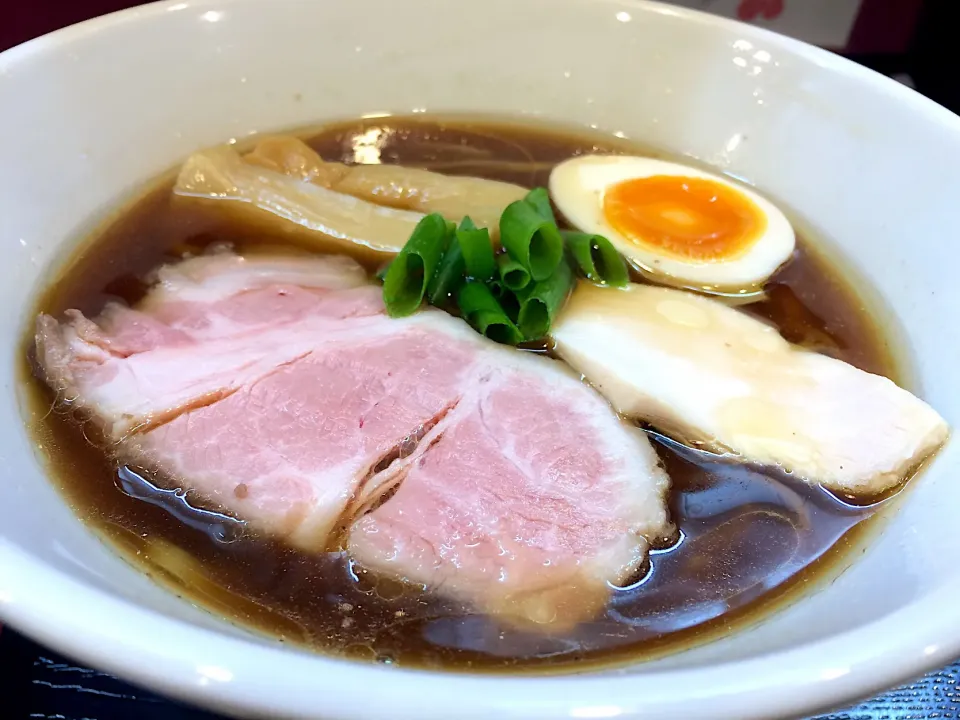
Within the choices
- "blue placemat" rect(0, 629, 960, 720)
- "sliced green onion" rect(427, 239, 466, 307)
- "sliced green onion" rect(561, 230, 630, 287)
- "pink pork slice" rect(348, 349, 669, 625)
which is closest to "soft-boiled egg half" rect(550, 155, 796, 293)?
"sliced green onion" rect(561, 230, 630, 287)

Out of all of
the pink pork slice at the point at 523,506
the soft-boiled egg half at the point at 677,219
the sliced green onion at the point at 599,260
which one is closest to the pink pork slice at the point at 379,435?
the pink pork slice at the point at 523,506

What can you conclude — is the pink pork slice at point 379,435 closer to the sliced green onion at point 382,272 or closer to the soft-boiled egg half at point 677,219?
the sliced green onion at point 382,272

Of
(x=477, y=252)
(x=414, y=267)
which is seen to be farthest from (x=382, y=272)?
(x=477, y=252)

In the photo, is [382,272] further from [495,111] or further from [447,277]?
[495,111]

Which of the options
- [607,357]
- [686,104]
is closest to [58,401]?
[607,357]

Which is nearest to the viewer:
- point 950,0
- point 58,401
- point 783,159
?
point 58,401

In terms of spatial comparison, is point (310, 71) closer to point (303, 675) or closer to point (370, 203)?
point (370, 203)

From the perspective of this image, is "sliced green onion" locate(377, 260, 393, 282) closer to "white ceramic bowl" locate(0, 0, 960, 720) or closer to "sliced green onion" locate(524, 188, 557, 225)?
"sliced green onion" locate(524, 188, 557, 225)
